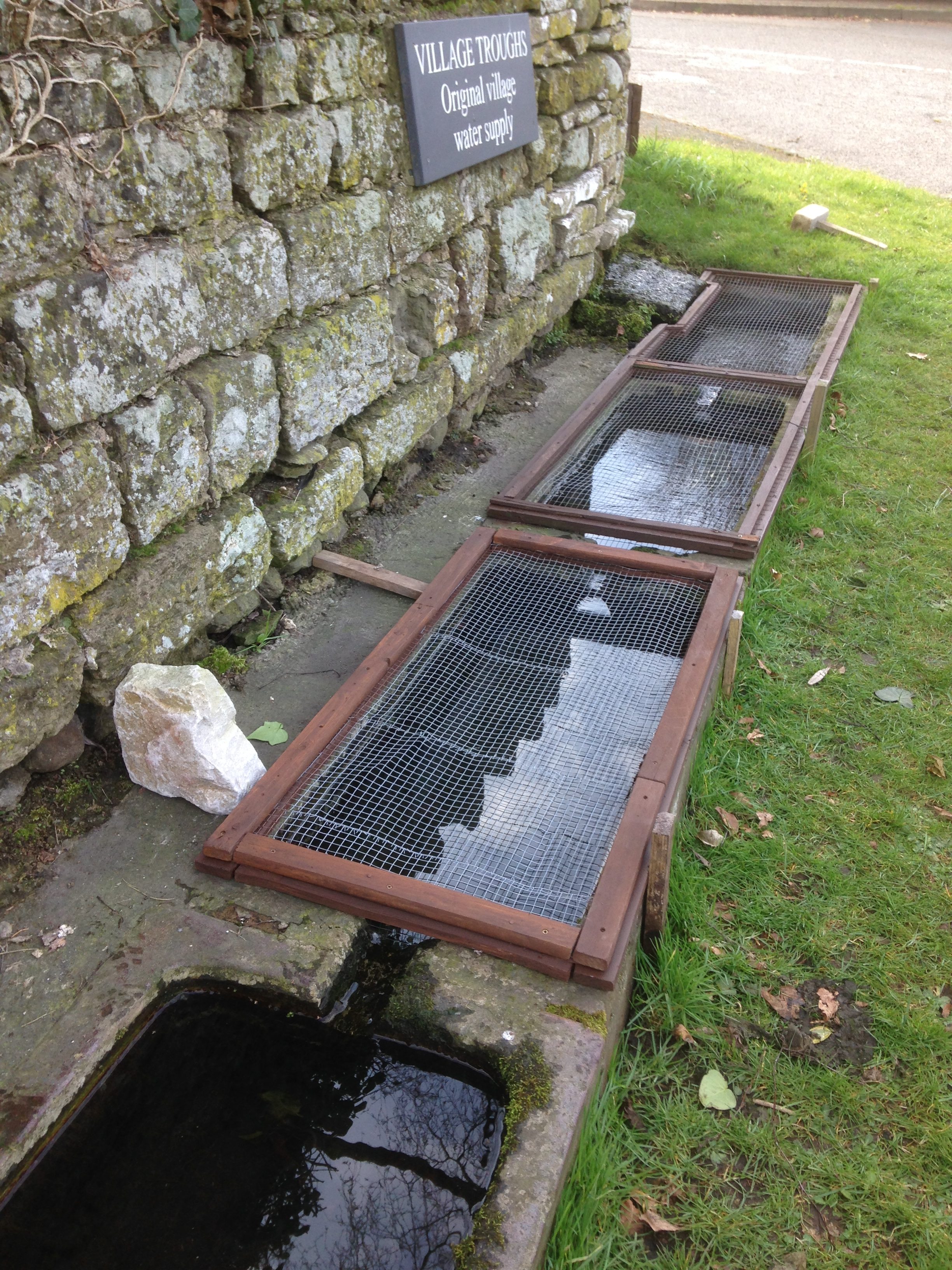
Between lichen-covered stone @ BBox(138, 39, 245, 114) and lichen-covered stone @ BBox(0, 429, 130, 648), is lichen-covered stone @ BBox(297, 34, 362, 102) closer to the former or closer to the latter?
lichen-covered stone @ BBox(138, 39, 245, 114)

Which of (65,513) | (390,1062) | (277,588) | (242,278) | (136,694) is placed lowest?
(390,1062)

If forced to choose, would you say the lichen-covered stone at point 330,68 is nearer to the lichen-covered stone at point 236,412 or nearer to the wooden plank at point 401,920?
the lichen-covered stone at point 236,412

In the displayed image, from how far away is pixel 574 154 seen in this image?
546cm

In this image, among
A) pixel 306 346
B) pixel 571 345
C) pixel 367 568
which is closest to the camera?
pixel 306 346

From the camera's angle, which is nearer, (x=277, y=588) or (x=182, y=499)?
(x=182, y=499)

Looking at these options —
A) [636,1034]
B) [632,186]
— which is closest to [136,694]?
[636,1034]

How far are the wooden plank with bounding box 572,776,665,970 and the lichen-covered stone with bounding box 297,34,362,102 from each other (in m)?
2.46

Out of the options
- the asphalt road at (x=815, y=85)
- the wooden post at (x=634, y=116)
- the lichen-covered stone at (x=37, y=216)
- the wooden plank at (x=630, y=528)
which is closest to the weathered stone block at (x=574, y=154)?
the wooden post at (x=634, y=116)

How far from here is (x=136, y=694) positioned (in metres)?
2.56

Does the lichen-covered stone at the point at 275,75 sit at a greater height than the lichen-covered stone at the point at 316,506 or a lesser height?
greater

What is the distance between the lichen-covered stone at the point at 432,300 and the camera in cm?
401

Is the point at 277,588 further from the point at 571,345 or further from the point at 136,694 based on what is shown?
the point at 571,345

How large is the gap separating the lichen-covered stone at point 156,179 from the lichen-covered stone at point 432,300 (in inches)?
47.2

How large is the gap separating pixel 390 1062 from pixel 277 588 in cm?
184
